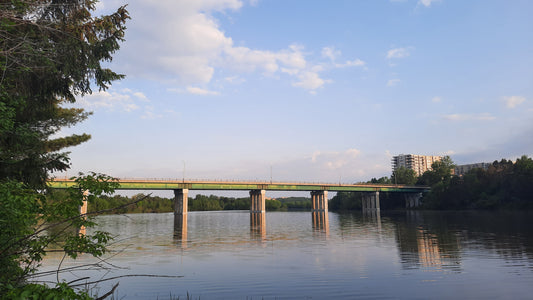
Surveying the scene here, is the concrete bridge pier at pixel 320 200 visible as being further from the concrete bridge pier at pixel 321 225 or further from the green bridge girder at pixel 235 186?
the concrete bridge pier at pixel 321 225

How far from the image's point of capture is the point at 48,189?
1908 cm

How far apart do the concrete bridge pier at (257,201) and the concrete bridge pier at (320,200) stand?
3084 cm

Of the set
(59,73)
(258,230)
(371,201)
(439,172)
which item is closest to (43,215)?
(59,73)

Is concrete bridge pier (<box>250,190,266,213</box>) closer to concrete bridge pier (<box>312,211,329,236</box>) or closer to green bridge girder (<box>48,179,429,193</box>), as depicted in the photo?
green bridge girder (<box>48,179,429,193</box>)

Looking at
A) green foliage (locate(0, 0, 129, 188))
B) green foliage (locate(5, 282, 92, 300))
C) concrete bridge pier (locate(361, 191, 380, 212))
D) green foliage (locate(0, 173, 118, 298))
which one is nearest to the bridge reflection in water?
green foliage (locate(0, 0, 129, 188))

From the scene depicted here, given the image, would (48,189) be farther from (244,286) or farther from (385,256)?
(385,256)

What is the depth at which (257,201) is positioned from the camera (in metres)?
145

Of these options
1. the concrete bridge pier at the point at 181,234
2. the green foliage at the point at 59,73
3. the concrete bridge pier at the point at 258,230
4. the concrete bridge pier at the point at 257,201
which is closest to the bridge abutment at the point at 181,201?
the concrete bridge pier at the point at 257,201

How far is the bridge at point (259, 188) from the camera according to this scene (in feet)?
373

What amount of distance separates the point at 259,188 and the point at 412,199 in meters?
92.7

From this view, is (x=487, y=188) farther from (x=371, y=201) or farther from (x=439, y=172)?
(x=371, y=201)

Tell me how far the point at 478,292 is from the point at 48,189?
23.3m

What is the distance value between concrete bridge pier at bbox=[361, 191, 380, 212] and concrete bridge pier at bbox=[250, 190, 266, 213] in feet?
192

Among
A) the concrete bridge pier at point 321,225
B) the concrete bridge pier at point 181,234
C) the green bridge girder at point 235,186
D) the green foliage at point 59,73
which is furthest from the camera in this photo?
the green bridge girder at point 235,186
